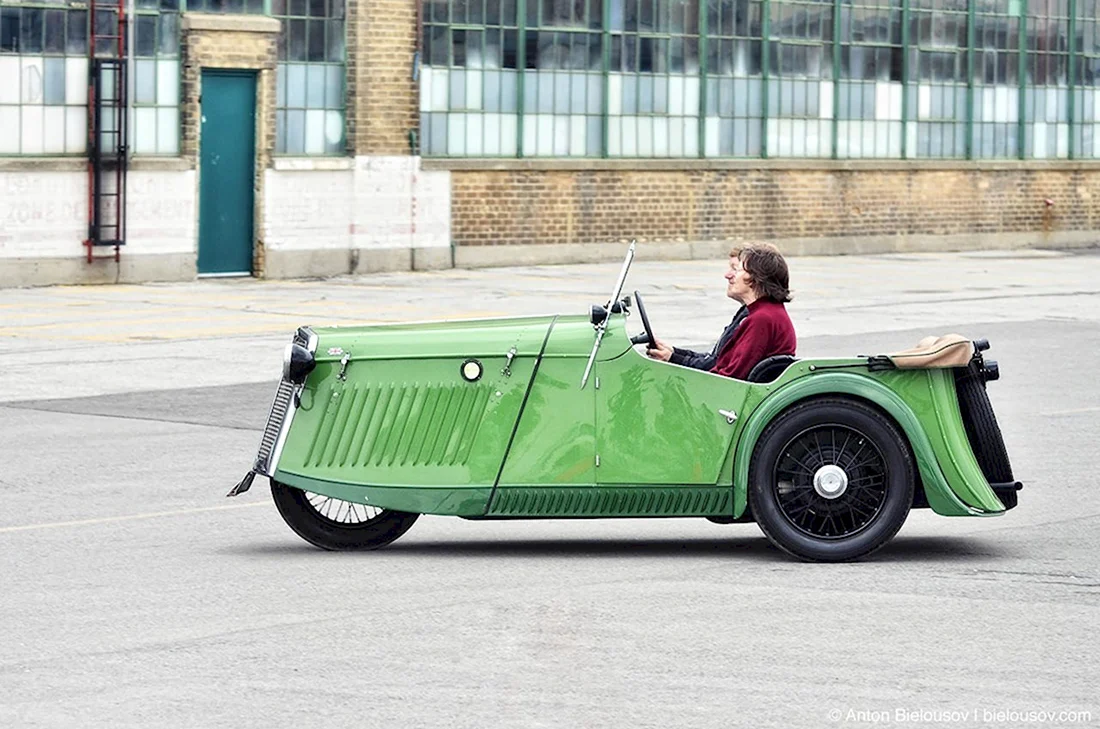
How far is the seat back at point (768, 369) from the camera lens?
934 cm

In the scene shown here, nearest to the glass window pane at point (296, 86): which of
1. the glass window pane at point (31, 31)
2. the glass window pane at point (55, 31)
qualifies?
the glass window pane at point (55, 31)

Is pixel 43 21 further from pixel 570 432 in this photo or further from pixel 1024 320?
pixel 570 432

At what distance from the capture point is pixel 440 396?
9250 millimetres

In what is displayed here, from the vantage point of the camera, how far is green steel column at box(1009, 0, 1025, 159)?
133 feet

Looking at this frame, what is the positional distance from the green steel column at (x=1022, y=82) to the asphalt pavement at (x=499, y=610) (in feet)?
86.5

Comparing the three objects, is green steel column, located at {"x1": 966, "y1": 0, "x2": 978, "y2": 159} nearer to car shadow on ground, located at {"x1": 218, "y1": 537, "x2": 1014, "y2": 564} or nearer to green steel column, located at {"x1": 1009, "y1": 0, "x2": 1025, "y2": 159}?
green steel column, located at {"x1": 1009, "y1": 0, "x2": 1025, "y2": 159}

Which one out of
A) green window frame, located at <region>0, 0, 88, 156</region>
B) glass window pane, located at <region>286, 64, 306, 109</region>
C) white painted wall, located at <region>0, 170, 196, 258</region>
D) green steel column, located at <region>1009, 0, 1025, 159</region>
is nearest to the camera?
green window frame, located at <region>0, 0, 88, 156</region>

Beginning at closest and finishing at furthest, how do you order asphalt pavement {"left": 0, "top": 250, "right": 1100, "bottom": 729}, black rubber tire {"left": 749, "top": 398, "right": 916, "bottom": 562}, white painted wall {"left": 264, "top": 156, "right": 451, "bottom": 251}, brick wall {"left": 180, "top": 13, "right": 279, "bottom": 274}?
asphalt pavement {"left": 0, "top": 250, "right": 1100, "bottom": 729}, black rubber tire {"left": 749, "top": 398, "right": 916, "bottom": 562}, brick wall {"left": 180, "top": 13, "right": 279, "bottom": 274}, white painted wall {"left": 264, "top": 156, "right": 451, "bottom": 251}

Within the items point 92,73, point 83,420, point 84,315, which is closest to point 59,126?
point 92,73

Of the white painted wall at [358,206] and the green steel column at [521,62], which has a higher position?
the green steel column at [521,62]

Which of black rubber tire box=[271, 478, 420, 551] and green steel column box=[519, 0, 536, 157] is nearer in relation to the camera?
black rubber tire box=[271, 478, 420, 551]

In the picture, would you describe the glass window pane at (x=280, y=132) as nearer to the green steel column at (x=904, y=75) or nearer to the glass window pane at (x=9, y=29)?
the glass window pane at (x=9, y=29)

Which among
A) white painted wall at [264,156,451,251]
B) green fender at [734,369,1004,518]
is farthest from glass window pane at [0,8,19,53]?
green fender at [734,369,1004,518]

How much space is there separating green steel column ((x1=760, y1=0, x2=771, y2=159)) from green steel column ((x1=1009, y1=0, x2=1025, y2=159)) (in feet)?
21.1
